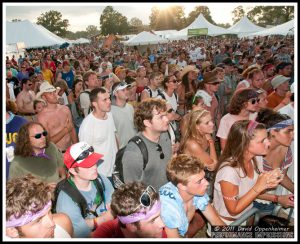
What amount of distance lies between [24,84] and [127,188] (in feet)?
19.6

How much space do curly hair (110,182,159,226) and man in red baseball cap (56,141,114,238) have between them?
0.44 meters

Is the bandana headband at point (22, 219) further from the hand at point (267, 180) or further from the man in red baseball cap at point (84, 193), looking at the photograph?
the hand at point (267, 180)

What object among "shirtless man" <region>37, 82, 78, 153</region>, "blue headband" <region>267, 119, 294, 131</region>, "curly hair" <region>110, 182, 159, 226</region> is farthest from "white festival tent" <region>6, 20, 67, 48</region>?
"curly hair" <region>110, 182, 159, 226</region>

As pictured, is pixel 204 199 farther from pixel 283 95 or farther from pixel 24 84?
pixel 24 84

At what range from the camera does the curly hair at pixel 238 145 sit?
3.06m

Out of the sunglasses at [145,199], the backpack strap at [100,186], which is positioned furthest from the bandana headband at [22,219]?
the backpack strap at [100,186]

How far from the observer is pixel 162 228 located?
2.41 metres

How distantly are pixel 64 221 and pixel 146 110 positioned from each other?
1504 millimetres

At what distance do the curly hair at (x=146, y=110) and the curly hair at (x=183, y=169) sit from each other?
2.59ft

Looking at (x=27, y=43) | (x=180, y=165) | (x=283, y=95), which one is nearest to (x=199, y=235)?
(x=180, y=165)

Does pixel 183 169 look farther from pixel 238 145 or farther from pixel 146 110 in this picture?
pixel 146 110

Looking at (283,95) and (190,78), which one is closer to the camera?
(283,95)

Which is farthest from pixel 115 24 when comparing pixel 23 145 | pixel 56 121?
pixel 23 145

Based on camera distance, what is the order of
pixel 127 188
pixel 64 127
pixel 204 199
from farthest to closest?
pixel 64 127 → pixel 204 199 → pixel 127 188
